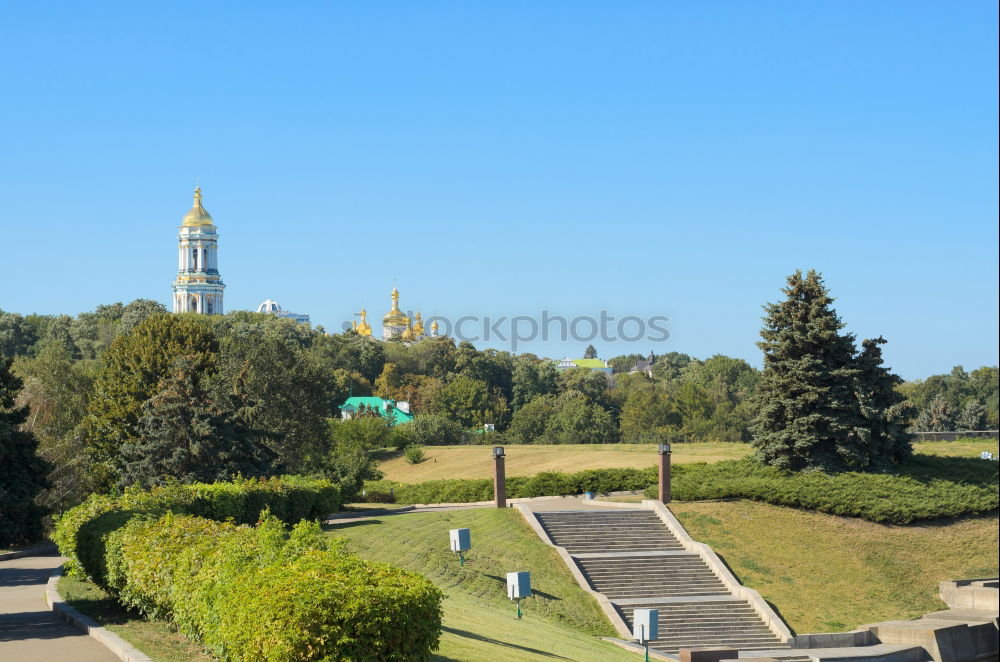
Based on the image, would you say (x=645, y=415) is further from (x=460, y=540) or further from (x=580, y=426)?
(x=460, y=540)

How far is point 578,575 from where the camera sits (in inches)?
1242

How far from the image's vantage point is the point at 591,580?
3195 centimetres

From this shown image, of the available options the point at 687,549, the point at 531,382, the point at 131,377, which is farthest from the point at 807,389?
the point at 531,382

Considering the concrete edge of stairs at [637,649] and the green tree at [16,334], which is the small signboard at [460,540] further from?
the green tree at [16,334]

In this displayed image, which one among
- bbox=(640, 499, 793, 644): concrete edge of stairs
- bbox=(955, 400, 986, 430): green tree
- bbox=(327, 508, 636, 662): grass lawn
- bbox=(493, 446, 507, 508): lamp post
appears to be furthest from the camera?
bbox=(955, 400, 986, 430): green tree

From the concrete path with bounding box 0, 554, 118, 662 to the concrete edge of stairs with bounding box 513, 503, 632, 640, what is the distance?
13658 millimetres

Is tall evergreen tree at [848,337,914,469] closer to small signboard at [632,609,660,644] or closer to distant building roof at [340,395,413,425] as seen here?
small signboard at [632,609,660,644]

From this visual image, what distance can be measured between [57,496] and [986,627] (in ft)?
130

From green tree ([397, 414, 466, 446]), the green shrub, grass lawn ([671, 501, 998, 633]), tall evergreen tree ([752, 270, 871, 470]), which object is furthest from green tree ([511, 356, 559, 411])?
grass lawn ([671, 501, 998, 633])

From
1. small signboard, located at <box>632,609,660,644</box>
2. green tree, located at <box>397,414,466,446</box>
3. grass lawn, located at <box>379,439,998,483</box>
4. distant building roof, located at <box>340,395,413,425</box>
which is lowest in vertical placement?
small signboard, located at <box>632,609,660,644</box>

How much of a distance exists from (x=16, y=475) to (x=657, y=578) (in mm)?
20280

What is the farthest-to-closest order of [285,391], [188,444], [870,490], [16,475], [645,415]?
[645,415] < [285,391] < [188,444] < [870,490] < [16,475]

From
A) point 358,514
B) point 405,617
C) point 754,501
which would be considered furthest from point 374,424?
point 405,617

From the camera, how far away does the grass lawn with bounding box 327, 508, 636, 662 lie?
20.7 metres
